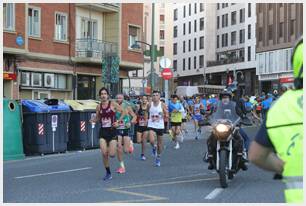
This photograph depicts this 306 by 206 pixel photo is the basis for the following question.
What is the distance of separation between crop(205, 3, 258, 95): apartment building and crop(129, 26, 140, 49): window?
115 ft

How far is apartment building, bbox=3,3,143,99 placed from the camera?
2805 cm

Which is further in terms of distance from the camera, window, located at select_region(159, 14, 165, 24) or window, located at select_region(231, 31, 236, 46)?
window, located at select_region(159, 14, 165, 24)

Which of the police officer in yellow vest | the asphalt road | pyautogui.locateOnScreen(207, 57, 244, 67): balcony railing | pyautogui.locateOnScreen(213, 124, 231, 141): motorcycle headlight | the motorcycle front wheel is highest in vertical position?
pyautogui.locateOnScreen(207, 57, 244, 67): balcony railing

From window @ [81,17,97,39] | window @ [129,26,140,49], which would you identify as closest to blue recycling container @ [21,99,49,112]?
window @ [81,17,97,39]

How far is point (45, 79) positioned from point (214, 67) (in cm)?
5583

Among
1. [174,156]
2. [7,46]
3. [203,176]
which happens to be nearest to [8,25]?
[7,46]

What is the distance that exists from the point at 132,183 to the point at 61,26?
2275cm

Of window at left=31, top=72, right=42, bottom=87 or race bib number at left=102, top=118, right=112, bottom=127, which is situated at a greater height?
window at left=31, top=72, right=42, bottom=87

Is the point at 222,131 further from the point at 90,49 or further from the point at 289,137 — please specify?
the point at 90,49

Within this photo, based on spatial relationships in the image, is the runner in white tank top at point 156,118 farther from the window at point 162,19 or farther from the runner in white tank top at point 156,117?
the window at point 162,19

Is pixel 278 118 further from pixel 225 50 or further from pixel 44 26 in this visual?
pixel 225 50

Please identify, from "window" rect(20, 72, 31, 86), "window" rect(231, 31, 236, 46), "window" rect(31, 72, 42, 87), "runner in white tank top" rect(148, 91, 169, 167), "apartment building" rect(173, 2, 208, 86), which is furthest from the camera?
"apartment building" rect(173, 2, 208, 86)

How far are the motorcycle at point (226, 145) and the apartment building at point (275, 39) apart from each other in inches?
1944

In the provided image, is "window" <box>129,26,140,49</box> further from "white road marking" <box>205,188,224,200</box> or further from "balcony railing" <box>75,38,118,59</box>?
"white road marking" <box>205,188,224,200</box>
